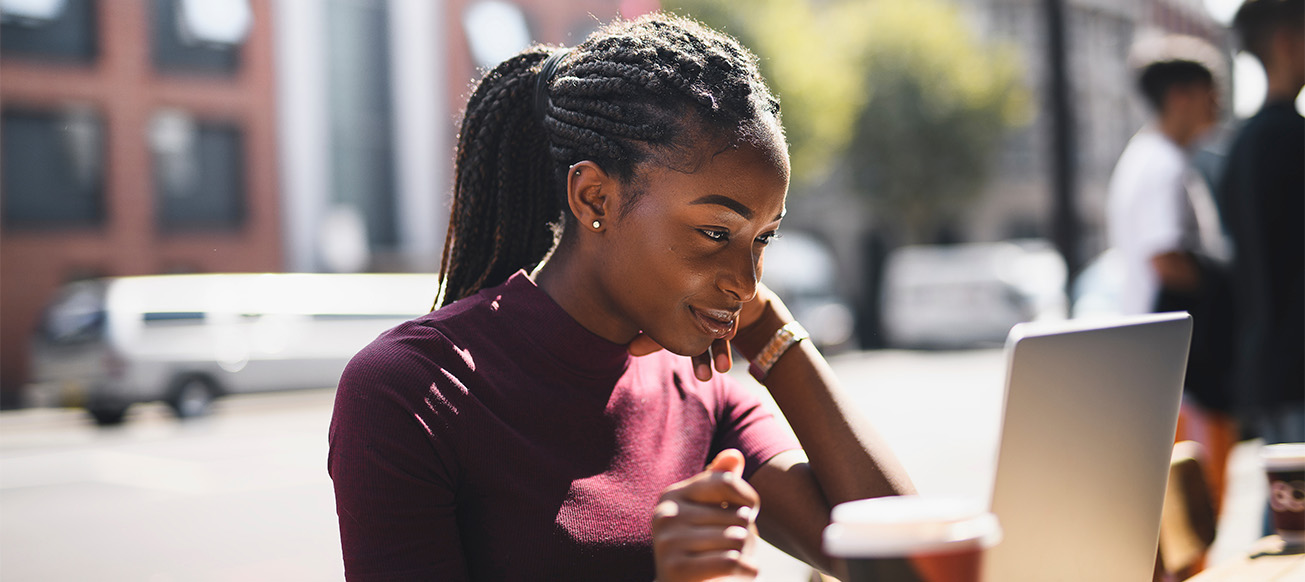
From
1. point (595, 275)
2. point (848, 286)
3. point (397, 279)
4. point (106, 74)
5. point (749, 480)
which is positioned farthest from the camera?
point (848, 286)

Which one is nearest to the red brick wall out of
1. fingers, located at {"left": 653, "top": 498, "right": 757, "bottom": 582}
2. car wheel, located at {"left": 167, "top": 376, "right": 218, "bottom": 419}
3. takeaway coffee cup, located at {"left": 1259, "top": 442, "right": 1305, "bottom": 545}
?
car wheel, located at {"left": 167, "top": 376, "right": 218, "bottom": 419}

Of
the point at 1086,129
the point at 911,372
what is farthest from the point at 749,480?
the point at 1086,129

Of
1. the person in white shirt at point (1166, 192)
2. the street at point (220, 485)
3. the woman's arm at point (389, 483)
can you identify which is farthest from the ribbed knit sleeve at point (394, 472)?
the person in white shirt at point (1166, 192)

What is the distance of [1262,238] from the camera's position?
2.80 meters

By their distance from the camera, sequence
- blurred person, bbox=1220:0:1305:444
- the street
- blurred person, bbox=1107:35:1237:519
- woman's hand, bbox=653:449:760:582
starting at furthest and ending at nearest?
the street → blurred person, bbox=1107:35:1237:519 → blurred person, bbox=1220:0:1305:444 → woman's hand, bbox=653:449:760:582

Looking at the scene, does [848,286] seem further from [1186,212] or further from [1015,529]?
[1015,529]

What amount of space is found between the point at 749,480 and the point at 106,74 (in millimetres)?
18741

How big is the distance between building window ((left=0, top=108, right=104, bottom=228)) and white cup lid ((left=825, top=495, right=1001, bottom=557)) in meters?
18.9

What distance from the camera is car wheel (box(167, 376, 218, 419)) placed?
42.8ft

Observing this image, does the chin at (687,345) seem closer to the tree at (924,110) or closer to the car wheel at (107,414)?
the car wheel at (107,414)

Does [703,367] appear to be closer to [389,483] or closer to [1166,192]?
[389,483]

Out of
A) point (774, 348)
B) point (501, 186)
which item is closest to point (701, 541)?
point (774, 348)

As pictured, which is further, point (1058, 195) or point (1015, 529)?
point (1058, 195)

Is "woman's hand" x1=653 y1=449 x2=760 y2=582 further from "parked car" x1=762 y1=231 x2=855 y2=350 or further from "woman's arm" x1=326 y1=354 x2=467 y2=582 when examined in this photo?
"parked car" x1=762 y1=231 x2=855 y2=350
